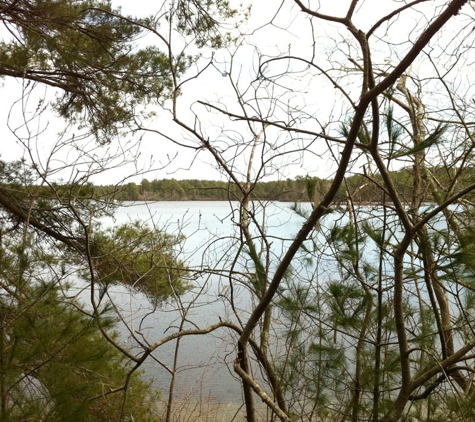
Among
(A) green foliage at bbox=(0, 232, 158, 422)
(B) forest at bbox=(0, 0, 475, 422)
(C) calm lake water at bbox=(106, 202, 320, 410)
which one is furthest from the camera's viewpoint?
(C) calm lake water at bbox=(106, 202, 320, 410)

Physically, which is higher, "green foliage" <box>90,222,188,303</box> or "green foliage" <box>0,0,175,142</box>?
"green foliage" <box>0,0,175,142</box>

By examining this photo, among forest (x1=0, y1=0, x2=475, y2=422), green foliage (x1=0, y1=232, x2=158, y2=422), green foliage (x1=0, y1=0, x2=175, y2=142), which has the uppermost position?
green foliage (x1=0, y1=0, x2=175, y2=142)

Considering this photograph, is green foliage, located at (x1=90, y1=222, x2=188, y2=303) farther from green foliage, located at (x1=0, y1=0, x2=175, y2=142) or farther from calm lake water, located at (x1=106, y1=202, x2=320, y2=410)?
green foliage, located at (x1=0, y1=0, x2=175, y2=142)

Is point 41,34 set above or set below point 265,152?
above

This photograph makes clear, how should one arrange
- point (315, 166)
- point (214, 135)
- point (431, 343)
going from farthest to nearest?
point (315, 166)
point (214, 135)
point (431, 343)

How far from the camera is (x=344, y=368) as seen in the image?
186 cm

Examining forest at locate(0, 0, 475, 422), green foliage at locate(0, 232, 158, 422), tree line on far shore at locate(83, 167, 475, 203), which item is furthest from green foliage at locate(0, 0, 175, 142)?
green foliage at locate(0, 232, 158, 422)

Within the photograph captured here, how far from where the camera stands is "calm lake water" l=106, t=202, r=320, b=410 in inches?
98.2

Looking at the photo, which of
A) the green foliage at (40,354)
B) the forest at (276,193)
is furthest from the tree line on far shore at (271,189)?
the green foliage at (40,354)

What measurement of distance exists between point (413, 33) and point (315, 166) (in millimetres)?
671

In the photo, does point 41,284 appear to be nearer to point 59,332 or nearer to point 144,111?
point 59,332

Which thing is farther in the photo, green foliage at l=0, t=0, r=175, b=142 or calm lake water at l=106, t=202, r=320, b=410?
green foliage at l=0, t=0, r=175, b=142

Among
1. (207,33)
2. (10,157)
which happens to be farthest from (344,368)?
(10,157)

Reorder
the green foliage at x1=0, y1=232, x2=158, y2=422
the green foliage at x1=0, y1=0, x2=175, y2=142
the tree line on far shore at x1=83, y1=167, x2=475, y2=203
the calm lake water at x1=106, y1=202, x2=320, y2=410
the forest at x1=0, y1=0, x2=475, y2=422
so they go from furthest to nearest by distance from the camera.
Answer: the green foliage at x1=0, y1=0, x2=175, y2=142 → the calm lake water at x1=106, y1=202, x2=320, y2=410 → the tree line on far shore at x1=83, y1=167, x2=475, y2=203 → the green foliage at x1=0, y1=232, x2=158, y2=422 → the forest at x1=0, y1=0, x2=475, y2=422
